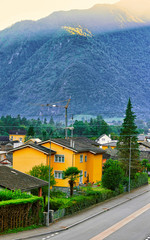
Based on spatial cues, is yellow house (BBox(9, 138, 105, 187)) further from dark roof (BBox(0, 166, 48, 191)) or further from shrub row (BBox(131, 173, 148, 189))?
dark roof (BBox(0, 166, 48, 191))

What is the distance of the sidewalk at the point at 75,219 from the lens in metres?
29.0

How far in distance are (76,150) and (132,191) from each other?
38.3 feet

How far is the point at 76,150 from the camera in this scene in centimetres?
5912

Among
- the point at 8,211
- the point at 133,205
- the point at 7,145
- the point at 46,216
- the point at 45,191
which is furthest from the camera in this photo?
the point at 7,145

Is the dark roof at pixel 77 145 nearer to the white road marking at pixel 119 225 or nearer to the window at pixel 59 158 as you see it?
the window at pixel 59 158

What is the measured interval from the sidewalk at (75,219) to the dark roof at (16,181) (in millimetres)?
4649

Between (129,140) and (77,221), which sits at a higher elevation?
(129,140)

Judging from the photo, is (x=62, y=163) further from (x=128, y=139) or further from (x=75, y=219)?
(x=75, y=219)

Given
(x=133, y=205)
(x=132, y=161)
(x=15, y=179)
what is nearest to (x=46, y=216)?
(x=15, y=179)

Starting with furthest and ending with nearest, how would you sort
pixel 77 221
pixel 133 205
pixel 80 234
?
pixel 133 205 → pixel 77 221 → pixel 80 234

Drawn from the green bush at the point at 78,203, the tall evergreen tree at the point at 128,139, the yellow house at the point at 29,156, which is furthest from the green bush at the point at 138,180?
the green bush at the point at 78,203

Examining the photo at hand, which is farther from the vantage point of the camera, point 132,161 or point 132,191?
point 132,161

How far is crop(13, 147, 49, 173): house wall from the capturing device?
2260 inches

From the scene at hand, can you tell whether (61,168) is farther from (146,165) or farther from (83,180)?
(146,165)
